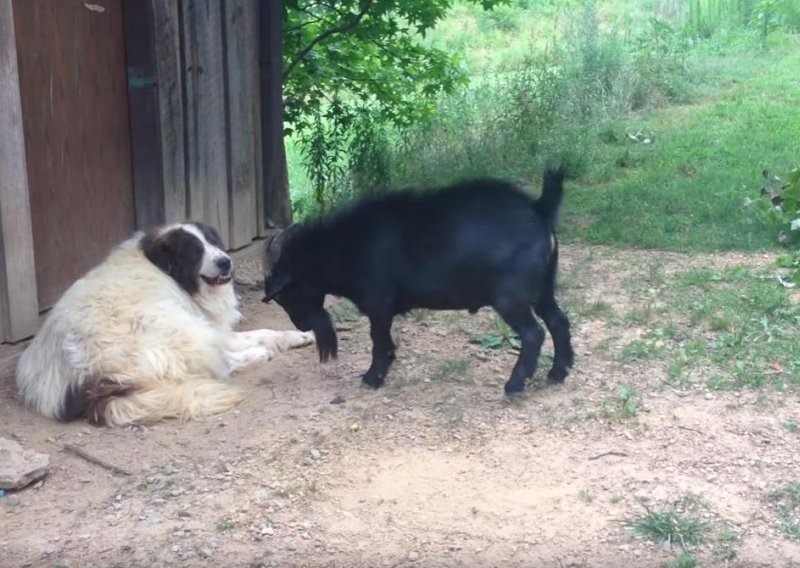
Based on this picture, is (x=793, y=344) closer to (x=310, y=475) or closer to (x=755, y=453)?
(x=755, y=453)

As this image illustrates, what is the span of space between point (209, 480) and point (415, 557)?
1.13 m

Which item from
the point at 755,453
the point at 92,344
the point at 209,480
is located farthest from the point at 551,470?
the point at 92,344

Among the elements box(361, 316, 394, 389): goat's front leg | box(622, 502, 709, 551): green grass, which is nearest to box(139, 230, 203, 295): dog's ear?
box(361, 316, 394, 389): goat's front leg

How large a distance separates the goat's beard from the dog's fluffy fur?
0.52 m

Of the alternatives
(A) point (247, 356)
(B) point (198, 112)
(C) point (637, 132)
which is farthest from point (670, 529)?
(C) point (637, 132)

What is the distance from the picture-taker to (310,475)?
457 cm

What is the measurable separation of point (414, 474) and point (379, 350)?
108 cm

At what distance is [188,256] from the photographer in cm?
604

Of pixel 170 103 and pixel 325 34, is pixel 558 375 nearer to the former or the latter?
Answer: pixel 170 103

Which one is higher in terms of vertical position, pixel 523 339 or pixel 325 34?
pixel 325 34

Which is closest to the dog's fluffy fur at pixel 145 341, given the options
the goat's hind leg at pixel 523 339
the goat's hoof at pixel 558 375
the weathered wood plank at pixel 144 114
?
the weathered wood plank at pixel 144 114

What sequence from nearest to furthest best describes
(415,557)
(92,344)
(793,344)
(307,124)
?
1. (415,557)
2. (92,344)
3. (793,344)
4. (307,124)

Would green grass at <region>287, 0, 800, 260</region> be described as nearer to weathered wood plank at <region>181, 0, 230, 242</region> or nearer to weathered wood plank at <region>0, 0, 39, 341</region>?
weathered wood plank at <region>181, 0, 230, 242</region>

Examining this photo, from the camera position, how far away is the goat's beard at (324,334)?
568 centimetres
